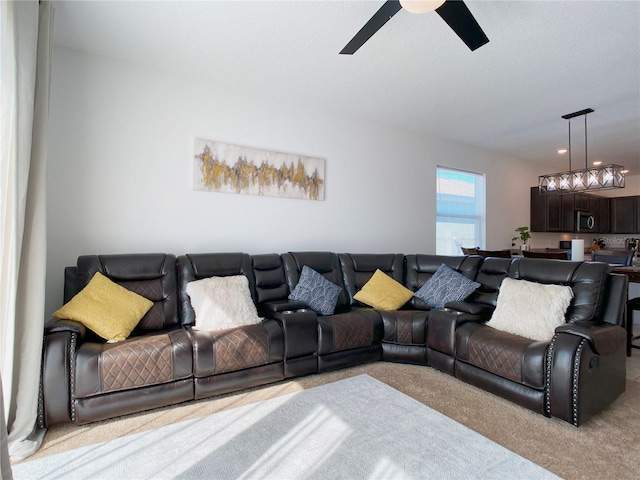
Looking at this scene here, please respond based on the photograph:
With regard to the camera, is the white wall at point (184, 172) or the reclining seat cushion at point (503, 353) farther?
the white wall at point (184, 172)

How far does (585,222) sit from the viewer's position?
23.1 feet

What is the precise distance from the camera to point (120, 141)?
3.08 m

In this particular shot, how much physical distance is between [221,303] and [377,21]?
222 centimetres

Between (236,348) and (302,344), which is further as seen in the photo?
(302,344)

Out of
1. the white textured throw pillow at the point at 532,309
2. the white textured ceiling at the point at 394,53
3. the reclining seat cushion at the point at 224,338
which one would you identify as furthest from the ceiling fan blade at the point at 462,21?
the reclining seat cushion at the point at 224,338

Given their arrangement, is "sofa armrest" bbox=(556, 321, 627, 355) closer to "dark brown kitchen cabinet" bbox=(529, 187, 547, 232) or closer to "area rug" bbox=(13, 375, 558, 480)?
"area rug" bbox=(13, 375, 558, 480)

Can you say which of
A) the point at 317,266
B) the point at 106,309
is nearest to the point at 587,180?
the point at 317,266

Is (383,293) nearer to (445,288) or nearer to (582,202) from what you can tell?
(445,288)

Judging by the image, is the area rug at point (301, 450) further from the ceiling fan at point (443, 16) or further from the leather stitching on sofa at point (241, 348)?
the ceiling fan at point (443, 16)

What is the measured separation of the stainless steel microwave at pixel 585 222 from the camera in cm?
681

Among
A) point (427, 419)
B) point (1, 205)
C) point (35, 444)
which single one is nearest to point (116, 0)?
point (1, 205)

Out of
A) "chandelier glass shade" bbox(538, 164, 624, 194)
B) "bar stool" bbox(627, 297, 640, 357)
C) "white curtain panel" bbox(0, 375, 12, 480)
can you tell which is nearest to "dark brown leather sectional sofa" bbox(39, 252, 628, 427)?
"white curtain panel" bbox(0, 375, 12, 480)

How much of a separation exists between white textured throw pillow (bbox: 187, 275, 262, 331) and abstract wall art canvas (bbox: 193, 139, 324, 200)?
109 centimetres

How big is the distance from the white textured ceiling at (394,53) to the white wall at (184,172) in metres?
0.22
